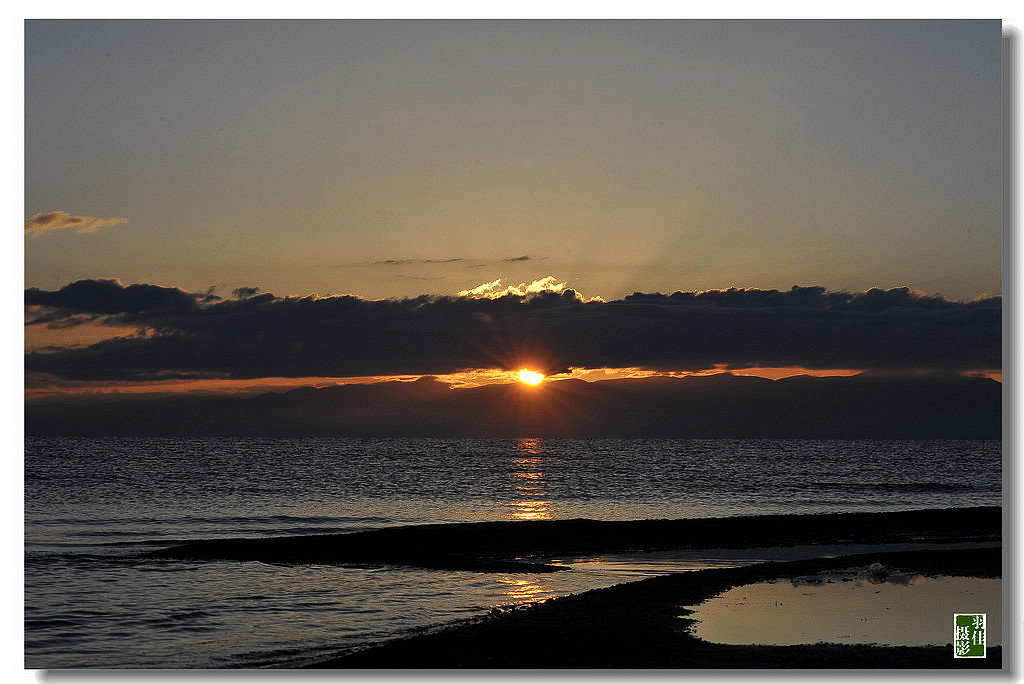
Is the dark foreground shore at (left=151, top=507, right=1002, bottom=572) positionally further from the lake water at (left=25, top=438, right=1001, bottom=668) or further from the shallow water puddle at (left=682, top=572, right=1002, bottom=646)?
the shallow water puddle at (left=682, top=572, right=1002, bottom=646)

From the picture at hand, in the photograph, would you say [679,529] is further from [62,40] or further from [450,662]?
[62,40]

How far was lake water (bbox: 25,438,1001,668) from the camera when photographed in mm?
15078

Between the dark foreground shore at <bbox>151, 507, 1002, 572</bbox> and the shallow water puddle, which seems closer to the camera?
the shallow water puddle

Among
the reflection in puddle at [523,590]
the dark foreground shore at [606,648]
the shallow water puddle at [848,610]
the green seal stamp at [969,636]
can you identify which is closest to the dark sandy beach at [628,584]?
the dark foreground shore at [606,648]

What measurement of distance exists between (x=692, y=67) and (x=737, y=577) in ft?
35.0

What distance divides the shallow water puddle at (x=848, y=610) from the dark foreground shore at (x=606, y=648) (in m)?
0.49

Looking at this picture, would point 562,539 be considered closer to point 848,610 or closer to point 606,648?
point 848,610

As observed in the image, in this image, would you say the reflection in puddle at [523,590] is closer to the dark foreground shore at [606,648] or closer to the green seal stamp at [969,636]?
the dark foreground shore at [606,648]

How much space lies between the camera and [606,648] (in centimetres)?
1286

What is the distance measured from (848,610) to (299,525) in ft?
74.7

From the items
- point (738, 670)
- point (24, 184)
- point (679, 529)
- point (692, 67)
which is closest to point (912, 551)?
point (679, 529)

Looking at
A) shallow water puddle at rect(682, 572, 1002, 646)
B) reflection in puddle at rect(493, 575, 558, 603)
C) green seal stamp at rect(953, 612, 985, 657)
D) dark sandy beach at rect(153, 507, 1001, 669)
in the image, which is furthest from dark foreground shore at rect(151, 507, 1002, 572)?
green seal stamp at rect(953, 612, 985, 657)

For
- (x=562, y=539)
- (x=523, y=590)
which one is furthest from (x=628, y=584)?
(x=562, y=539)

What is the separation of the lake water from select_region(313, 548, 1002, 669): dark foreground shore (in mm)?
1438
